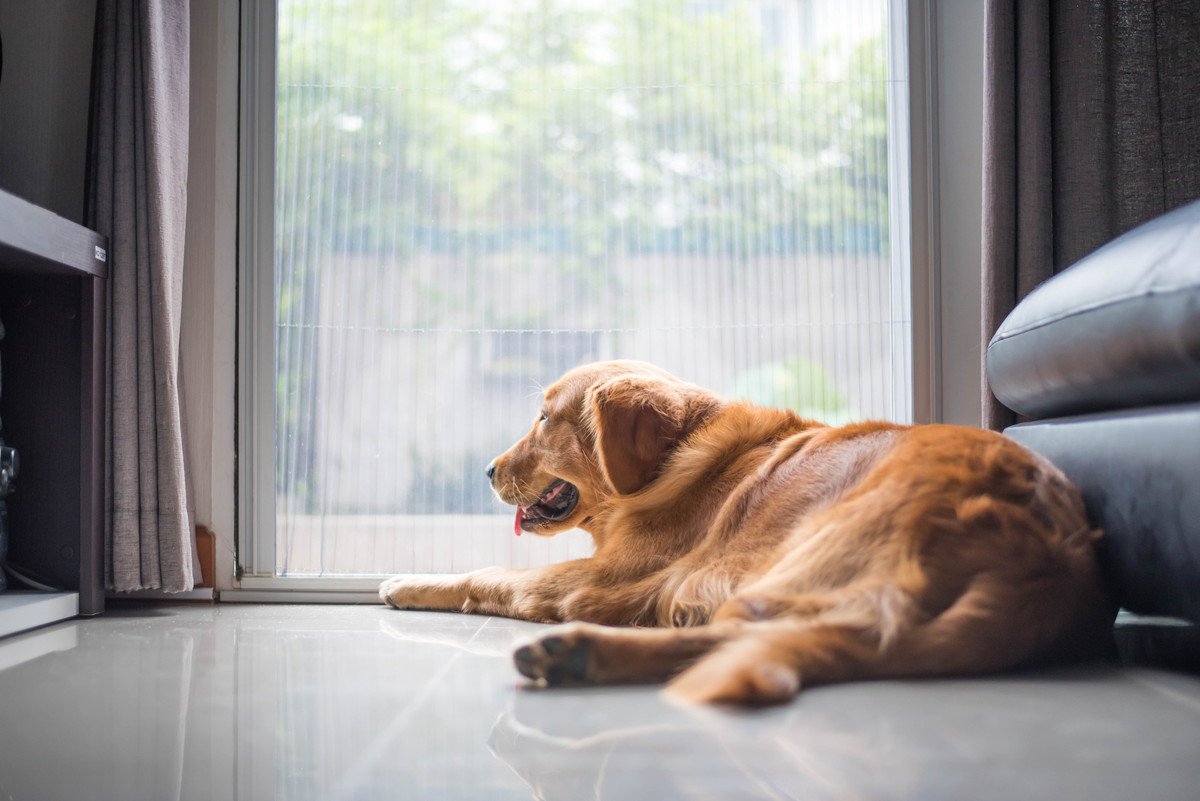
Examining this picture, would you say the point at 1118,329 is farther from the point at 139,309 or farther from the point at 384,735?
the point at 139,309

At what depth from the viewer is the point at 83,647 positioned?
1646 mm

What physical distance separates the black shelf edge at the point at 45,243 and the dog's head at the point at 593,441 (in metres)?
1.00

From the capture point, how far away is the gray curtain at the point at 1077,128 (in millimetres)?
2115

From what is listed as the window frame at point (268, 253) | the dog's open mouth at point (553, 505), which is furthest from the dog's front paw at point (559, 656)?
the window frame at point (268, 253)

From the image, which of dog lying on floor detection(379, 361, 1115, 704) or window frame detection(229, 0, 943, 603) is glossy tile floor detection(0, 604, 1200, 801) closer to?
dog lying on floor detection(379, 361, 1115, 704)

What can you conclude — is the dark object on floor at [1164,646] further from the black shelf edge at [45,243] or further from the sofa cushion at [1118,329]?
the black shelf edge at [45,243]

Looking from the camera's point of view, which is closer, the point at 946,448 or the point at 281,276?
the point at 946,448

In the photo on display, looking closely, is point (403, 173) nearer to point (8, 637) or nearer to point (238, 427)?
point (238, 427)

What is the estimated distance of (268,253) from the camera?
8.08 feet

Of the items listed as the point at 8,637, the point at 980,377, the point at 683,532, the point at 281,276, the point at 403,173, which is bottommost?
the point at 8,637

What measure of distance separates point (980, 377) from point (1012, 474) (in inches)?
48.0

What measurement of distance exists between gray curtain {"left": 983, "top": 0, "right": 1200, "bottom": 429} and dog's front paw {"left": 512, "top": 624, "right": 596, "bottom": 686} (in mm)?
1353

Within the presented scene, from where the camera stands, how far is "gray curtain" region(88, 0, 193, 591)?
2.10 metres

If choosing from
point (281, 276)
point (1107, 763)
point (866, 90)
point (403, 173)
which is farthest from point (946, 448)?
point (281, 276)
